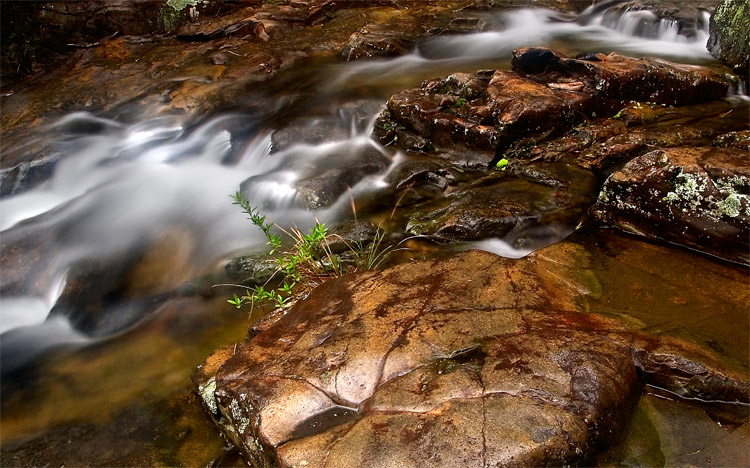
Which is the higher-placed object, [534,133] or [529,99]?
[529,99]

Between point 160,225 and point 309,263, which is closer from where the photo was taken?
point 309,263

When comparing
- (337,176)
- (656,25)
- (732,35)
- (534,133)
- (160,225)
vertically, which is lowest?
(160,225)

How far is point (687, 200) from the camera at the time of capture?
399cm

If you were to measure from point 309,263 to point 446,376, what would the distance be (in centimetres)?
206

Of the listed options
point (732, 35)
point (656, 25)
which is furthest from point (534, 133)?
point (656, 25)

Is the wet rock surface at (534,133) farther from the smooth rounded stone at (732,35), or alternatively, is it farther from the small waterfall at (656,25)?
the small waterfall at (656,25)

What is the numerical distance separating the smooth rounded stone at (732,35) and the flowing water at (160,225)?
0.25 m

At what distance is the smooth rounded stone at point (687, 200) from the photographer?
3.80 m

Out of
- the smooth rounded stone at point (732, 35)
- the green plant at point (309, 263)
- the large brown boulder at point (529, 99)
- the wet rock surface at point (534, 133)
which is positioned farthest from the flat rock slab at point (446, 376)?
the smooth rounded stone at point (732, 35)

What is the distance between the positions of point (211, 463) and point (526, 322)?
80.8 inches

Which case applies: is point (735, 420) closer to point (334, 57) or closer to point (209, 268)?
point (209, 268)

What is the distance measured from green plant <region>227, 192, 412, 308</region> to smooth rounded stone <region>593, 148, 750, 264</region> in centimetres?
201

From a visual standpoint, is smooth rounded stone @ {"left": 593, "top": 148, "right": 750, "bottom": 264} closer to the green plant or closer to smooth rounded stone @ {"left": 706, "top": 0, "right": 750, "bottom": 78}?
the green plant

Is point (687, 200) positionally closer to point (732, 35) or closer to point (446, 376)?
point (446, 376)
